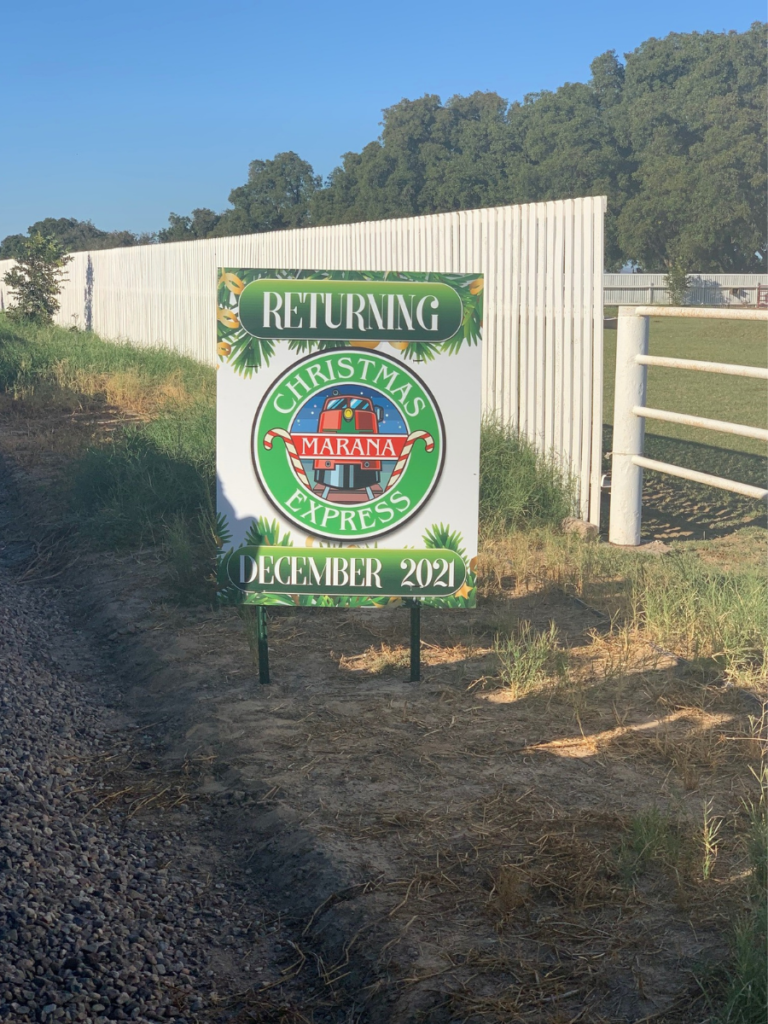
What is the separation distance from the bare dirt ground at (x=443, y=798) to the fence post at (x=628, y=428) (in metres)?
1.54

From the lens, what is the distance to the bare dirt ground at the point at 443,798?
291 centimetres

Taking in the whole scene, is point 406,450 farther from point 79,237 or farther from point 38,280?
point 79,237

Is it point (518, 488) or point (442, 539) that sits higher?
point (442, 539)

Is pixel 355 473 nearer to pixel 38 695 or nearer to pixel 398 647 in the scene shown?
pixel 398 647

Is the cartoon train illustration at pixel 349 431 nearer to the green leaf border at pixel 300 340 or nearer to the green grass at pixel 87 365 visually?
the green leaf border at pixel 300 340

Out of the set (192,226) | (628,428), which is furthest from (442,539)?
(192,226)

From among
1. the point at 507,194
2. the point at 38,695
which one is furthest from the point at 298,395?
the point at 507,194

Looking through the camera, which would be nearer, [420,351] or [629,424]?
[420,351]

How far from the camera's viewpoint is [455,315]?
4883mm

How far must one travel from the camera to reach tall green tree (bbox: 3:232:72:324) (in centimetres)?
2736

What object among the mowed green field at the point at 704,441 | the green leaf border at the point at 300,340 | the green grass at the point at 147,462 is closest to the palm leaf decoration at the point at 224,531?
the green leaf border at the point at 300,340

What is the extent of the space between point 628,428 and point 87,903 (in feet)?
17.8

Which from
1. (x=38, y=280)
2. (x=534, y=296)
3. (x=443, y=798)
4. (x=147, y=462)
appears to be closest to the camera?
(x=443, y=798)

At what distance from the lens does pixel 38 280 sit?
89.9 feet
